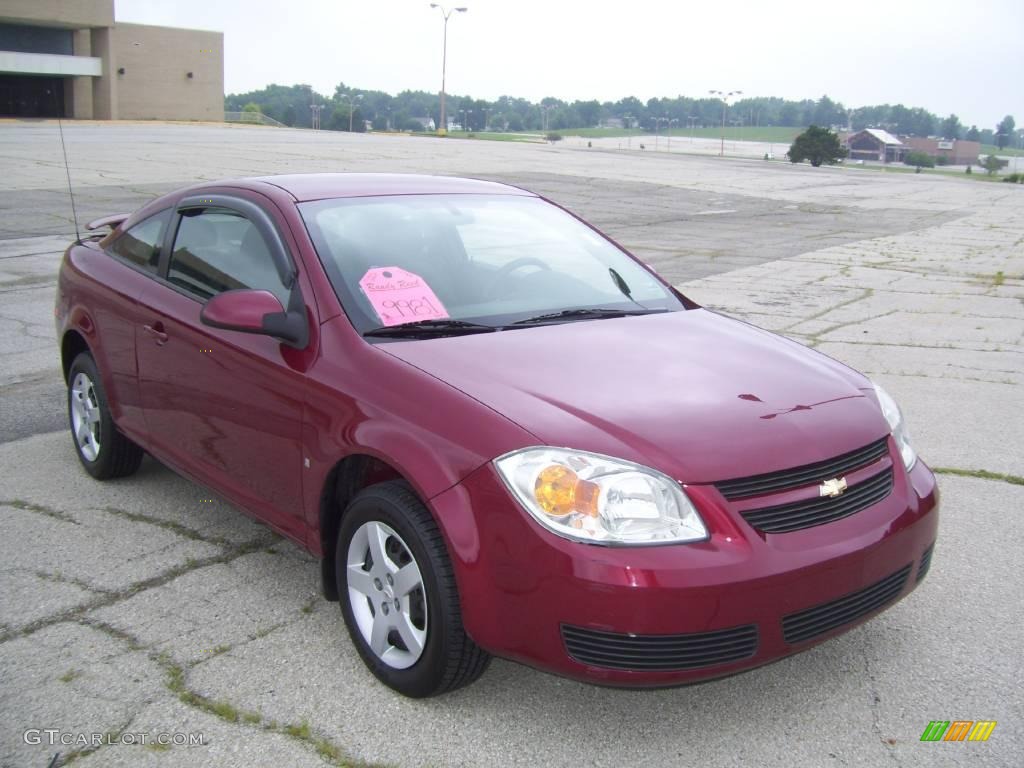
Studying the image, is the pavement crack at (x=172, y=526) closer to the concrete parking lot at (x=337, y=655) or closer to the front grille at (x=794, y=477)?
the concrete parking lot at (x=337, y=655)

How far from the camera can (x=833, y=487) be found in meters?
2.99

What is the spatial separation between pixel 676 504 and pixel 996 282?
37.3ft

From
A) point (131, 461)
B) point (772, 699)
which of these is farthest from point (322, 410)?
point (131, 461)

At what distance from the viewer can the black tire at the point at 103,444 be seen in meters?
4.91

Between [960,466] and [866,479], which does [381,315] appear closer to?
[866,479]

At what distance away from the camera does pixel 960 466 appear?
5.39 metres

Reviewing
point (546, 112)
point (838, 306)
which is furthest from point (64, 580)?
point (546, 112)

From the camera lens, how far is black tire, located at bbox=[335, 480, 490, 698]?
2932 millimetres

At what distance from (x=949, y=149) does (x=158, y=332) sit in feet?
553

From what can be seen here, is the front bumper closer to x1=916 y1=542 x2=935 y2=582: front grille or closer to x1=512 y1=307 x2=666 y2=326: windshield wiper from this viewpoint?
x1=916 y1=542 x2=935 y2=582: front grille

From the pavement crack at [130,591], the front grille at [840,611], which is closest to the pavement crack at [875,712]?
the front grille at [840,611]

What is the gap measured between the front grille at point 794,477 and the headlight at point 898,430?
→ 0.28 m

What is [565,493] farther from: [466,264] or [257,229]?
[257,229]

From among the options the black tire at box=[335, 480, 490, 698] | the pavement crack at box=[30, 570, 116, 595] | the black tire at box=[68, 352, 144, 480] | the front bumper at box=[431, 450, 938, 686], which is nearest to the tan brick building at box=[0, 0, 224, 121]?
the black tire at box=[68, 352, 144, 480]
